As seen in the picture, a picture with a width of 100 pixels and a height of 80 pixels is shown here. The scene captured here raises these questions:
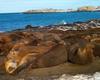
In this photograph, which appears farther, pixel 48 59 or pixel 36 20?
pixel 36 20

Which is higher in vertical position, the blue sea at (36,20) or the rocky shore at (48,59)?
the rocky shore at (48,59)

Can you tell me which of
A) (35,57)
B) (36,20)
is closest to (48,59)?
(35,57)

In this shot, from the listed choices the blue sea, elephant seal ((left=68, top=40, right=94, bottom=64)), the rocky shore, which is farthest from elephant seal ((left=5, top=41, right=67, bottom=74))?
the blue sea

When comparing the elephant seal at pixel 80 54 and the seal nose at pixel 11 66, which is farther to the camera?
the elephant seal at pixel 80 54

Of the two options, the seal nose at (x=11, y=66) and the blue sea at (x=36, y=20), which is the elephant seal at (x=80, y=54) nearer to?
the seal nose at (x=11, y=66)

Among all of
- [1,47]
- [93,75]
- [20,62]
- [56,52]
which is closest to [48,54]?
[56,52]

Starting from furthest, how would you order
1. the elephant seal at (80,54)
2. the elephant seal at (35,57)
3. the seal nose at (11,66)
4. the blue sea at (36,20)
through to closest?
the blue sea at (36,20), the elephant seal at (80,54), the elephant seal at (35,57), the seal nose at (11,66)

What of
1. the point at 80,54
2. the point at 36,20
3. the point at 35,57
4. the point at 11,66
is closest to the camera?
the point at 11,66

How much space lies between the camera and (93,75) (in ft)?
36.6

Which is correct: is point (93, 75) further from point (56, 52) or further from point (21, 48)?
point (21, 48)

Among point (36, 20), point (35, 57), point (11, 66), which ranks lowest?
point (36, 20)

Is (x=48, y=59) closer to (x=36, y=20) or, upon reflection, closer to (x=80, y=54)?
(x=80, y=54)

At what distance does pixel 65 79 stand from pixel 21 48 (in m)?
2.26

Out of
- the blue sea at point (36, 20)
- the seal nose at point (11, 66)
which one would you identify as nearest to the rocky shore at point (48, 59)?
the seal nose at point (11, 66)
